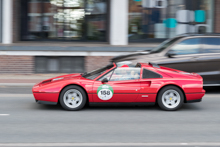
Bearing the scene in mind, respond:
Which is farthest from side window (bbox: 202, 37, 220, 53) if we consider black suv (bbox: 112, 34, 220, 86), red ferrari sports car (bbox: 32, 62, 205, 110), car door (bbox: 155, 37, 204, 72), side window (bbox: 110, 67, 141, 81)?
side window (bbox: 110, 67, 141, 81)

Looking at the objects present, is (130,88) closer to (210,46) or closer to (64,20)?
(210,46)

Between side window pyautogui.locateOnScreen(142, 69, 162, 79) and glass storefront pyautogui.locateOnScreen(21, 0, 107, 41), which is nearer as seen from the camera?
side window pyautogui.locateOnScreen(142, 69, 162, 79)

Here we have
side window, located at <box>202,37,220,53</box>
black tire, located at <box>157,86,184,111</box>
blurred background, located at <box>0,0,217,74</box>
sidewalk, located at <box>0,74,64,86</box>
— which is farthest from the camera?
blurred background, located at <box>0,0,217,74</box>

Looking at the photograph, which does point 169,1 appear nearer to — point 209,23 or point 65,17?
point 209,23

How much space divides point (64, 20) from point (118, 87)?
8.24m

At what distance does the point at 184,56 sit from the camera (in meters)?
10.0

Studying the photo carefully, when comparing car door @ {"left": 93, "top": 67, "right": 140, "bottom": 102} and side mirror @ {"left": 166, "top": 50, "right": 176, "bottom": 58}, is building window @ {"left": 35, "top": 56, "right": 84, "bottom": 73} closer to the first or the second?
side mirror @ {"left": 166, "top": 50, "right": 176, "bottom": 58}

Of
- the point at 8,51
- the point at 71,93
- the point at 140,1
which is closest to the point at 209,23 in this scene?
the point at 140,1

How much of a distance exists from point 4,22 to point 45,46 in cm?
200

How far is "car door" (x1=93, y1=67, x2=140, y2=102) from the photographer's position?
301 inches

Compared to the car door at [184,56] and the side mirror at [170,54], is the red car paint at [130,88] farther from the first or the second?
the side mirror at [170,54]

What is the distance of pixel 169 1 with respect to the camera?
15.1 m

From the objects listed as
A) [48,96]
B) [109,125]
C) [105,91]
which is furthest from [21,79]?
[109,125]

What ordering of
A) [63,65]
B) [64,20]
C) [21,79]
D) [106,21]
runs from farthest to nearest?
[106,21] < [64,20] < [63,65] < [21,79]
